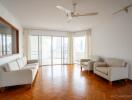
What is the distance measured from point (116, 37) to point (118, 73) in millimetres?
1578

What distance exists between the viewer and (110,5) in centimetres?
311

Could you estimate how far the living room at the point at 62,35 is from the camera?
2867mm

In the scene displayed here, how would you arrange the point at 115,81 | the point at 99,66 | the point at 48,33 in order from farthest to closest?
the point at 48,33
the point at 99,66
the point at 115,81

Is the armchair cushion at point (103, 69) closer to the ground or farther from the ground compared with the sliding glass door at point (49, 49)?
closer to the ground

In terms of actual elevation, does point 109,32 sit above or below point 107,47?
above

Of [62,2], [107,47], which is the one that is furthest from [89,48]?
[62,2]

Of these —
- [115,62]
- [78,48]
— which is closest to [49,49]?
[78,48]

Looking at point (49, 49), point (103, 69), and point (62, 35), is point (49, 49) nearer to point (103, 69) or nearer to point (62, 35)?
point (62, 35)

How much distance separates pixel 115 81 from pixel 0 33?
425cm

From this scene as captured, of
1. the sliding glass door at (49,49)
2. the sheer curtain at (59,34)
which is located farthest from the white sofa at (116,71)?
the sliding glass door at (49,49)

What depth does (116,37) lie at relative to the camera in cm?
436

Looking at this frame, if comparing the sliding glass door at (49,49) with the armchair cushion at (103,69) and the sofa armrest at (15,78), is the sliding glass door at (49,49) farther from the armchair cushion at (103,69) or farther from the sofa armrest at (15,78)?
the sofa armrest at (15,78)

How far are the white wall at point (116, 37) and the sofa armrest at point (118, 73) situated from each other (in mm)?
275

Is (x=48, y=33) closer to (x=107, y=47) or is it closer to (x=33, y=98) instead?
(x=107, y=47)
